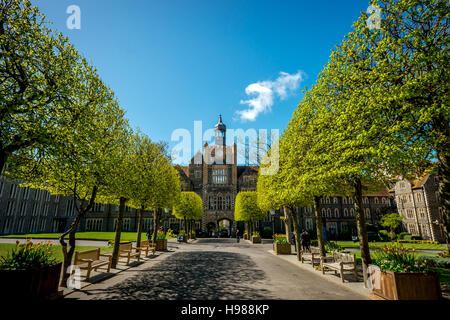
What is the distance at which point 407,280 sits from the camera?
6.31m

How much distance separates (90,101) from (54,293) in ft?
A: 22.4

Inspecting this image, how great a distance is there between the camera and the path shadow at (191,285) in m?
7.35

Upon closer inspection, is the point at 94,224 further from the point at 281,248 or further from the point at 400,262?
the point at 400,262

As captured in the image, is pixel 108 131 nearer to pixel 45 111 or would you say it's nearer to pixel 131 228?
pixel 45 111

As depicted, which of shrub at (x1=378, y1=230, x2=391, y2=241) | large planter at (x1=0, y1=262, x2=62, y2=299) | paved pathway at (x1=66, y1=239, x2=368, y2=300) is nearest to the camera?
large planter at (x1=0, y1=262, x2=62, y2=299)

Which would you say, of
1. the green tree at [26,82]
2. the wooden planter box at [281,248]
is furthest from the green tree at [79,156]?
the wooden planter box at [281,248]

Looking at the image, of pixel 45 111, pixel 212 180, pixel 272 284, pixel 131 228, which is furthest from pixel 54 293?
pixel 131 228

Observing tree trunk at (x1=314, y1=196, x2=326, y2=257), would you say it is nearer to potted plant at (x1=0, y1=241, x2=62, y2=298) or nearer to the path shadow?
the path shadow

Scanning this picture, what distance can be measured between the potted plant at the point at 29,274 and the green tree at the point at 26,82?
276 cm

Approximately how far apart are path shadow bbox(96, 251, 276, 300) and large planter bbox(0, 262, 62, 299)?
1.49 m

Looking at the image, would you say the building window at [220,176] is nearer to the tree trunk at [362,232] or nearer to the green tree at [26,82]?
the tree trunk at [362,232]

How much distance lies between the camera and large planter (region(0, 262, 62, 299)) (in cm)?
551

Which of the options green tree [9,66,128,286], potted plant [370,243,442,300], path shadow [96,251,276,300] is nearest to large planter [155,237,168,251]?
path shadow [96,251,276,300]

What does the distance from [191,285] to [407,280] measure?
7206 mm
